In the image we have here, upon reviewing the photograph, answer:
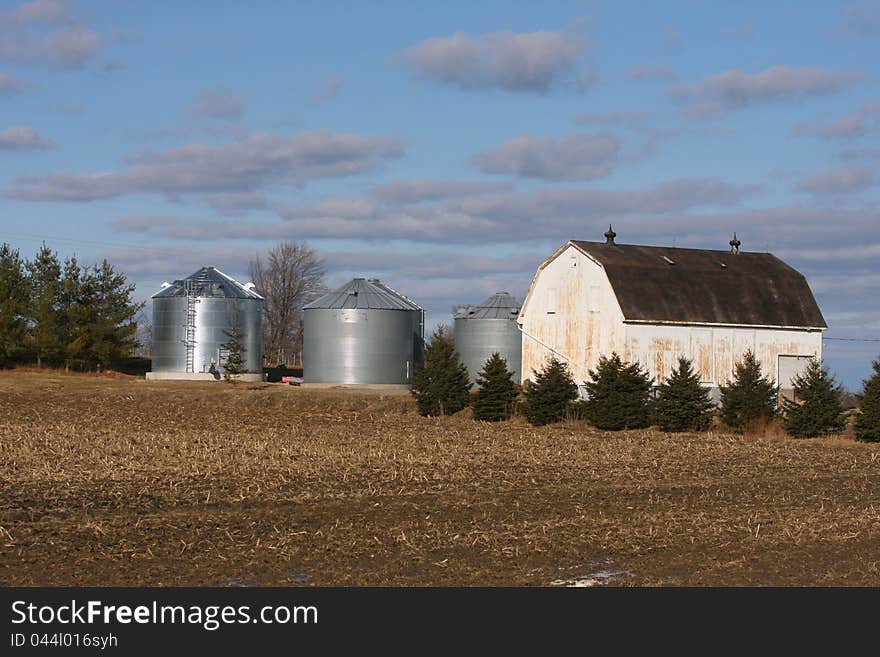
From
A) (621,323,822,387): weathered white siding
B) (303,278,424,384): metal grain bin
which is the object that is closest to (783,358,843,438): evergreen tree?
(621,323,822,387): weathered white siding

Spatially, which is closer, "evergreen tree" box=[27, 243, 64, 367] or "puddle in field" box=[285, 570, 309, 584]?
"puddle in field" box=[285, 570, 309, 584]

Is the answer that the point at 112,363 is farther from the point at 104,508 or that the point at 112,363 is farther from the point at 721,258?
the point at 104,508

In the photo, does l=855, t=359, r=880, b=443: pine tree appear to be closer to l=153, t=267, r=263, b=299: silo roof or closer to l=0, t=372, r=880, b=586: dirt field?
l=0, t=372, r=880, b=586: dirt field

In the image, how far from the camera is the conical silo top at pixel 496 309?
243 feet

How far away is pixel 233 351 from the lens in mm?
68438

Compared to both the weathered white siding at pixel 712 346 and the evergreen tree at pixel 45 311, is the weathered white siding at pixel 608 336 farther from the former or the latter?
the evergreen tree at pixel 45 311

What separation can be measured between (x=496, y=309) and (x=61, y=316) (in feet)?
91.2

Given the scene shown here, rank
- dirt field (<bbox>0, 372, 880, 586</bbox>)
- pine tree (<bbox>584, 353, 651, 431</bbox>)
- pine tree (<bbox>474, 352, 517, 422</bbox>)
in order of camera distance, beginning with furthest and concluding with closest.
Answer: pine tree (<bbox>474, 352, 517, 422</bbox>), pine tree (<bbox>584, 353, 651, 431</bbox>), dirt field (<bbox>0, 372, 880, 586</bbox>)

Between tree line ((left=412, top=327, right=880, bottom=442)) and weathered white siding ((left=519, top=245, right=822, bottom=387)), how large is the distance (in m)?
1.20

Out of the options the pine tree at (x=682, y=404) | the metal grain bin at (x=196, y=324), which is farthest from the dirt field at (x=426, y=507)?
the metal grain bin at (x=196, y=324)

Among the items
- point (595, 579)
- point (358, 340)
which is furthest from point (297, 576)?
point (358, 340)

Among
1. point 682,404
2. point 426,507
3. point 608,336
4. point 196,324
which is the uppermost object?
point 196,324

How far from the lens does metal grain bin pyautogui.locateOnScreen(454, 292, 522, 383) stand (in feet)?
241

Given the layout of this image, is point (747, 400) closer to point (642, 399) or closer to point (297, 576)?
point (642, 399)
